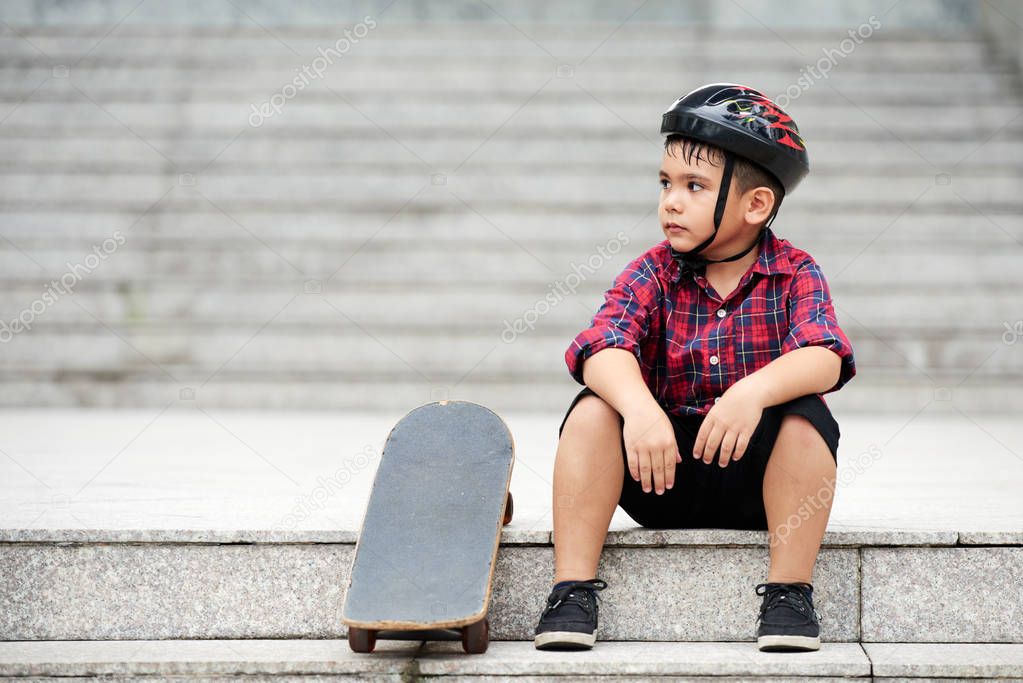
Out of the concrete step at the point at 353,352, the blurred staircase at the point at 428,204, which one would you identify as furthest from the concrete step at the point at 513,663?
the concrete step at the point at 353,352

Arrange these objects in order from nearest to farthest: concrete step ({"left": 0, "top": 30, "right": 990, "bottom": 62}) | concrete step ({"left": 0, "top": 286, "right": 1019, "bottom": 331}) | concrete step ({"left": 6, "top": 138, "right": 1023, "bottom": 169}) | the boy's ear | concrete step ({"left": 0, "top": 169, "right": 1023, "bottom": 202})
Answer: the boy's ear, concrete step ({"left": 0, "top": 286, "right": 1019, "bottom": 331}), concrete step ({"left": 0, "top": 169, "right": 1023, "bottom": 202}), concrete step ({"left": 6, "top": 138, "right": 1023, "bottom": 169}), concrete step ({"left": 0, "top": 30, "right": 990, "bottom": 62})

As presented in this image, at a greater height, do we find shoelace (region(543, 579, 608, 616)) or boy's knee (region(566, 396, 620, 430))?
boy's knee (region(566, 396, 620, 430))

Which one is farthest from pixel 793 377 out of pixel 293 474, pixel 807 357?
pixel 293 474

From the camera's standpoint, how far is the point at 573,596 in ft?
6.08

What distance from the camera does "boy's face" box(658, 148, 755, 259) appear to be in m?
1.96

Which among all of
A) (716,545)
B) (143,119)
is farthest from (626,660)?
(143,119)

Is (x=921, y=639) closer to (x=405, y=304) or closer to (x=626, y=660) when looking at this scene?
(x=626, y=660)

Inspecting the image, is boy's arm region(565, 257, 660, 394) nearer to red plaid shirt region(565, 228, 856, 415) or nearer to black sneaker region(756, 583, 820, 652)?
red plaid shirt region(565, 228, 856, 415)

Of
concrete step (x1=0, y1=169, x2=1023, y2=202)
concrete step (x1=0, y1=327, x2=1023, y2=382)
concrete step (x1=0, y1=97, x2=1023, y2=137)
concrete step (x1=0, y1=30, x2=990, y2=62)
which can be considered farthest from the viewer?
concrete step (x1=0, y1=30, x2=990, y2=62)

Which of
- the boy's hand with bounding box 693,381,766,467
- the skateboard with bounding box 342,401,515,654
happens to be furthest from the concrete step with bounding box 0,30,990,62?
the boy's hand with bounding box 693,381,766,467

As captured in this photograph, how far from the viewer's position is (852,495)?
8.33 ft

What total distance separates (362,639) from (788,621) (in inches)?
27.5

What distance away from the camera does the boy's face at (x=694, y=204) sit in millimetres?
1962

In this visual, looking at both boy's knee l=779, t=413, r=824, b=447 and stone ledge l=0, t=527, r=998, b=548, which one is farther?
stone ledge l=0, t=527, r=998, b=548
